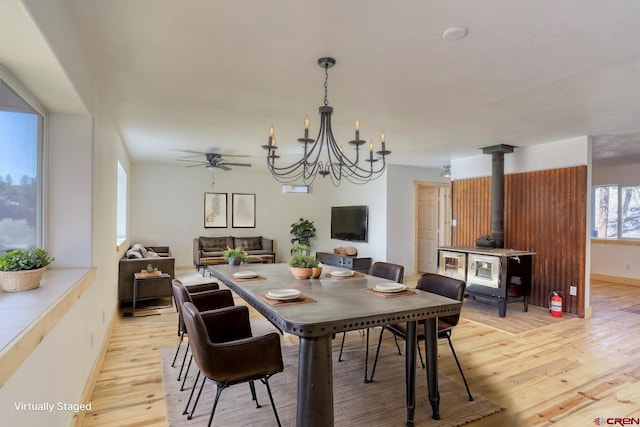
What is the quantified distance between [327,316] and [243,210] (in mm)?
7233

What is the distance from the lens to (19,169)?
196 centimetres

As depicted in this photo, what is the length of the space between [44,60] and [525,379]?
12.5 ft

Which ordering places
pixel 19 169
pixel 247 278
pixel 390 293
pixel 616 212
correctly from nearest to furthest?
pixel 19 169, pixel 390 293, pixel 247 278, pixel 616 212

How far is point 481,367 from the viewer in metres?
3.03

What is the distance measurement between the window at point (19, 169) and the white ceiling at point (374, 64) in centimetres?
59

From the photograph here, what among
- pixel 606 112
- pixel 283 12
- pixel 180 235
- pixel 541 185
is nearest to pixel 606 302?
pixel 541 185

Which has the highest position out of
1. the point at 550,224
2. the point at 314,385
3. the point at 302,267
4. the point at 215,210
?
the point at 215,210

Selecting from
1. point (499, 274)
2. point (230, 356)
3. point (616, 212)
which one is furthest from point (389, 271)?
point (616, 212)

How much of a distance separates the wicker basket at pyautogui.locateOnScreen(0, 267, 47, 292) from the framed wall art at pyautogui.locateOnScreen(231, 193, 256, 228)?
272 inches

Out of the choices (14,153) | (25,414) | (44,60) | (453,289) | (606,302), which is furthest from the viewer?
(606,302)

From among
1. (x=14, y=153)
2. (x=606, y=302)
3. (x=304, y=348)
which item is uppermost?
(x=14, y=153)

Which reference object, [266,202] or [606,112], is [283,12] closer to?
[606,112]

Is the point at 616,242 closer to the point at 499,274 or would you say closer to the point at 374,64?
the point at 499,274

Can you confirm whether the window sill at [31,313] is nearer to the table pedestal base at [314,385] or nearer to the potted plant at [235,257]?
the table pedestal base at [314,385]
